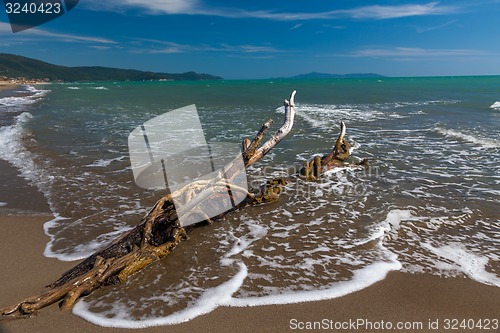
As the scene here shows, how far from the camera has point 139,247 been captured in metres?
4.55

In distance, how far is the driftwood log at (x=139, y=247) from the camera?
3.73m

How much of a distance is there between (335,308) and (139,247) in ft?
8.45

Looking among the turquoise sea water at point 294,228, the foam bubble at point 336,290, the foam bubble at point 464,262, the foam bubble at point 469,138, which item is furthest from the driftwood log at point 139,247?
the foam bubble at point 469,138

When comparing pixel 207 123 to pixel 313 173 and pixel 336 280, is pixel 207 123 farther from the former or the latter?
pixel 336 280

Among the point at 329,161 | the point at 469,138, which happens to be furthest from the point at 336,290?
the point at 469,138

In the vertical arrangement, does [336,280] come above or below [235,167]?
below

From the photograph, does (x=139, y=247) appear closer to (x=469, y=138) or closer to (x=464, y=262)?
(x=464, y=262)

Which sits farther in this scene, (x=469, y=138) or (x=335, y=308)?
(x=469, y=138)

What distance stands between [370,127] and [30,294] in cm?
1616

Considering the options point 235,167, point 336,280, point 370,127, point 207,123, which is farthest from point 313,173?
point 207,123

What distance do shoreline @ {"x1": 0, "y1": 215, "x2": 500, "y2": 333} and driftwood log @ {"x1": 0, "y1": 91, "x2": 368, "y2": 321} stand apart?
149 millimetres

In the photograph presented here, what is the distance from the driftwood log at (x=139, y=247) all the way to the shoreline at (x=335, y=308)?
0.49 feet

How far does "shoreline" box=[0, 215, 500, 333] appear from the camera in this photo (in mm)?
3471

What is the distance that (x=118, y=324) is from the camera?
352cm
